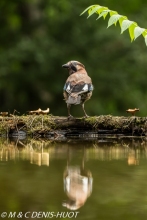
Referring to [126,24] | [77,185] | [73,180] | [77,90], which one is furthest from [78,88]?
Answer: [77,185]

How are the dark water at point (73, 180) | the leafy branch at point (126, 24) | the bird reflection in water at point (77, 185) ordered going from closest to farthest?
the dark water at point (73, 180)
the bird reflection in water at point (77, 185)
the leafy branch at point (126, 24)

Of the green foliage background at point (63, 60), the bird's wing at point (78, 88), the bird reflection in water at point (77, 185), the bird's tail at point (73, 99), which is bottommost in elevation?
the bird reflection in water at point (77, 185)

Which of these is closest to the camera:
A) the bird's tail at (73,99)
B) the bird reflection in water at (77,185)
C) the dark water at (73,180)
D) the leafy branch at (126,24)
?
the dark water at (73,180)

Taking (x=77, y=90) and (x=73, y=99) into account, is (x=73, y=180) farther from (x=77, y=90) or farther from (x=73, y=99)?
(x=77, y=90)

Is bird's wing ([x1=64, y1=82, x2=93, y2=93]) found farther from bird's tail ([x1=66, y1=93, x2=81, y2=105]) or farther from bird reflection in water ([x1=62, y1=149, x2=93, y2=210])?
bird reflection in water ([x1=62, y1=149, x2=93, y2=210])

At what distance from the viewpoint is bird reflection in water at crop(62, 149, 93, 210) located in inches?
173

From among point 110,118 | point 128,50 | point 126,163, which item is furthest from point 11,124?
point 128,50

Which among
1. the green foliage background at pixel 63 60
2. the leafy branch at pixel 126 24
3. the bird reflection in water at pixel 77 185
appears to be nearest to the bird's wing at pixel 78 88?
the leafy branch at pixel 126 24

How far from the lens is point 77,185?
5.10 meters

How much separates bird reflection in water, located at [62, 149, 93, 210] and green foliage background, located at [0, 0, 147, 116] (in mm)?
15922

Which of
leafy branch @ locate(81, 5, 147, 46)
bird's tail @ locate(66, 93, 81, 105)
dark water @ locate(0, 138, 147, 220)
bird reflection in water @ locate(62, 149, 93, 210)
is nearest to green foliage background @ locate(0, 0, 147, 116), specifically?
bird's tail @ locate(66, 93, 81, 105)

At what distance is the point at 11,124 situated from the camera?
341 inches

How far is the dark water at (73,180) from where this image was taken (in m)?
4.12

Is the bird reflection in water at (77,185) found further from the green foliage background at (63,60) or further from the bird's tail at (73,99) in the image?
the green foliage background at (63,60)
